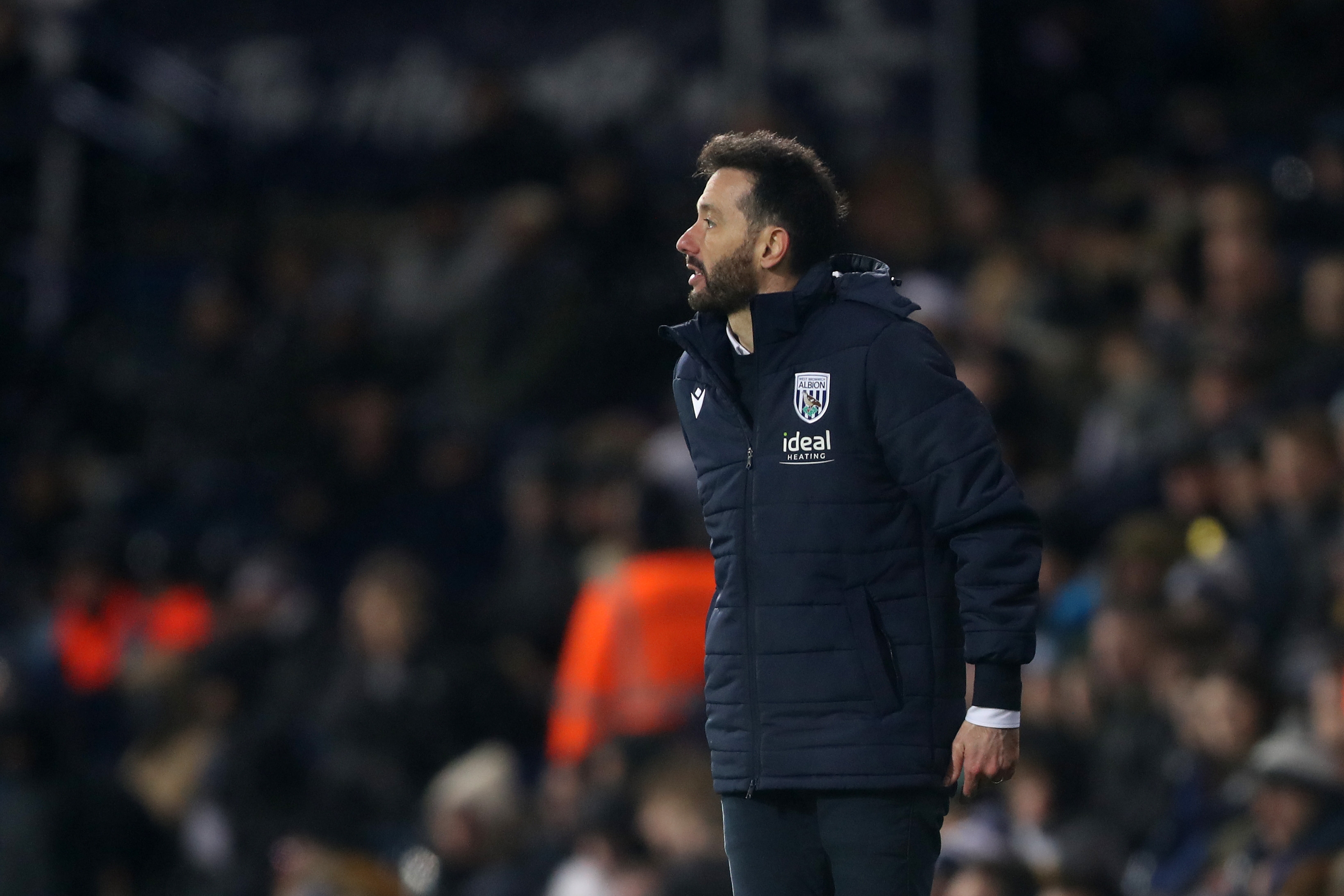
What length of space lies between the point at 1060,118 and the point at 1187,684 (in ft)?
19.5

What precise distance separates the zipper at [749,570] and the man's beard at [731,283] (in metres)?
0.09

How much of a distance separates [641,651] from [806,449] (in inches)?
150

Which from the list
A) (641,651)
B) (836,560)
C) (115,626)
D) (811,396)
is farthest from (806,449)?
(115,626)

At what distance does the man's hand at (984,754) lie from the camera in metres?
2.98

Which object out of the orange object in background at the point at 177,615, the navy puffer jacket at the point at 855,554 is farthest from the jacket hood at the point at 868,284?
the orange object in background at the point at 177,615

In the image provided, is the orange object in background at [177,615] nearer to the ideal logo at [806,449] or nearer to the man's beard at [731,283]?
the man's beard at [731,283]

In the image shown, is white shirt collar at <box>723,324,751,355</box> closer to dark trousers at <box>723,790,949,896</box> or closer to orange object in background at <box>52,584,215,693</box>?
dark trousers at <box>723,790,949,896</box>

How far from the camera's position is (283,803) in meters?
7.76

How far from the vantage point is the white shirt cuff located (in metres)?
3.00

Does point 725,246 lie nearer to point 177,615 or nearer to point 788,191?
point 788,191

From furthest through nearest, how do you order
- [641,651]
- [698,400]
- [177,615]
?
[177,615]
[641,651]
[698,400]

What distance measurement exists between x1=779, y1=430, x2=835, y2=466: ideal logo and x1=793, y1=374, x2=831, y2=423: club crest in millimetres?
28

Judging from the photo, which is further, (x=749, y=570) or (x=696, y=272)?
(x=696, y=272)

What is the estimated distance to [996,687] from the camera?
118 inches
